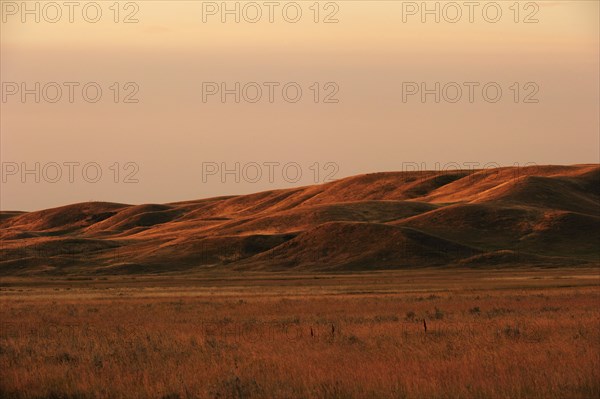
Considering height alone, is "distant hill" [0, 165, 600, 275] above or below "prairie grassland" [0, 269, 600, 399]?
above

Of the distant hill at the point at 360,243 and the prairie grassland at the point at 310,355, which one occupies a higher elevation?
the distant hill at the point at 360,243

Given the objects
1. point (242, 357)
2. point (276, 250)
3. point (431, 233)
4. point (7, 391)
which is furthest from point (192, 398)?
point (431, 233)

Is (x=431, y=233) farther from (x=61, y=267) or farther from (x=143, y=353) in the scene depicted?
(x=143, y=353)

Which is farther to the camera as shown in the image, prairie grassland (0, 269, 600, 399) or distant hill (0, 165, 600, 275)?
distant hill (0, 165, 600, 275)

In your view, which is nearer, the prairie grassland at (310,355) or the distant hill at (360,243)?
the prairie grassland at (310,355)

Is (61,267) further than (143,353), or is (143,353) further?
(61,267)

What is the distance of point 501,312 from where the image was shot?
38875 millimetres

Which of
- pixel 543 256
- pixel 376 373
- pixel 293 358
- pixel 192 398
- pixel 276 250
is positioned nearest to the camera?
pixel 192 398

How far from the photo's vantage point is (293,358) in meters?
22.5

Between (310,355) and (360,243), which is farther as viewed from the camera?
(360,243)

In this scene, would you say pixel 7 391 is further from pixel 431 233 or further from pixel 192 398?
pixel 431 233

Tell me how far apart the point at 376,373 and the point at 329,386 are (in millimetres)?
1729

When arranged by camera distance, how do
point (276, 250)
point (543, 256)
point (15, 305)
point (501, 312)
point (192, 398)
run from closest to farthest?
1. point (192, 398)
2. point (501, 312)
3. point (15, 305)
4. point (543, 256)
5. point (276, 250)

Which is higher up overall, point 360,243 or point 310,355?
point 360,243
